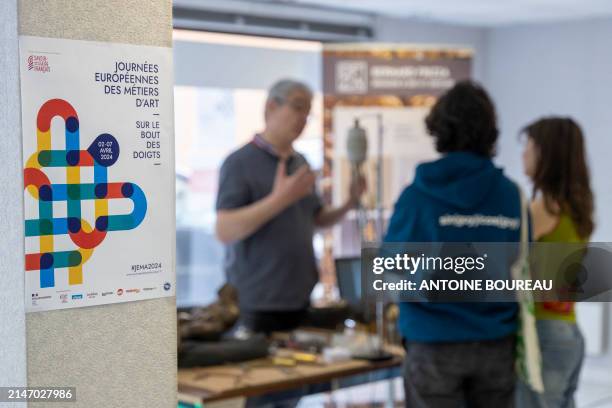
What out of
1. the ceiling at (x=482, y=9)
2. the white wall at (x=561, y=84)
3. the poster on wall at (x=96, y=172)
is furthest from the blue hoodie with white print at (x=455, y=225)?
the white wall at (x=561, y=84)

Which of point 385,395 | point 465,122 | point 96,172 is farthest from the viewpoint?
point 385,395

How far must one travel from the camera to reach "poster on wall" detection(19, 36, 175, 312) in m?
1.59

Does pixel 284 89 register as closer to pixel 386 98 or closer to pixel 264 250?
pixel 264 250

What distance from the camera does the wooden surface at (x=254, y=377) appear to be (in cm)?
278

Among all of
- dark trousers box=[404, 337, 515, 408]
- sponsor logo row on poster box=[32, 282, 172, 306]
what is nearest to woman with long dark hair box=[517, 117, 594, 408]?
dark trousers box=[404, 337, 515, 408]

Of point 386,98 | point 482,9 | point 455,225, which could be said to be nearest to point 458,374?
point 455,225

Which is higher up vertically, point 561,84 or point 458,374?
point 561,84

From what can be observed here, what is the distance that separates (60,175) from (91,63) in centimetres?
21

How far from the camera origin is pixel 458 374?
261 cm

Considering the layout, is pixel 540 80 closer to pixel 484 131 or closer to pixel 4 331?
pixel 484 131

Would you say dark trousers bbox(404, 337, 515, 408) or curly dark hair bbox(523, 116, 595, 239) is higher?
curly dark hair bbox(523, 116, 595, 239)

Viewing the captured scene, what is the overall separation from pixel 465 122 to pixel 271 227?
4.14 feet

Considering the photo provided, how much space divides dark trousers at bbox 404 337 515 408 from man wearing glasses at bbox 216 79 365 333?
114 cm

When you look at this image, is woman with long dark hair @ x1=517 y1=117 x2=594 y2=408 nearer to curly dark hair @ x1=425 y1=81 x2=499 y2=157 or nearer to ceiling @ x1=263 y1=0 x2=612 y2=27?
curly dark hair @ x1=425 y1=81 x2=499 y2=157
